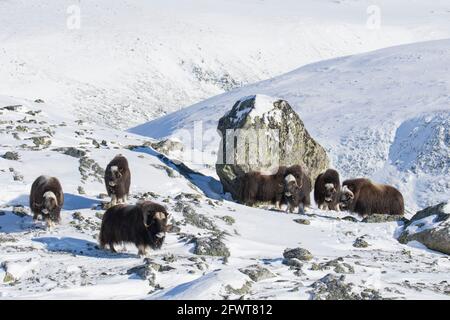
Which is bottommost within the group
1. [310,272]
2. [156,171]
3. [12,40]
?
[310,272]

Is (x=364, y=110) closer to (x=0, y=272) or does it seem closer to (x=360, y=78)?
(x=360, y=78)

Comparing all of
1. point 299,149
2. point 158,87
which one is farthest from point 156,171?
point 158,87

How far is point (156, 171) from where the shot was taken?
20.2m

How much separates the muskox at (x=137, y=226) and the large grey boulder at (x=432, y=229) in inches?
254

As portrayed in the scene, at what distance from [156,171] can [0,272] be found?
978cm

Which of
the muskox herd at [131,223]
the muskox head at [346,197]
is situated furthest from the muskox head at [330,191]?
the muskox herd at [131,223]

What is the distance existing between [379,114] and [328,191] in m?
14.8

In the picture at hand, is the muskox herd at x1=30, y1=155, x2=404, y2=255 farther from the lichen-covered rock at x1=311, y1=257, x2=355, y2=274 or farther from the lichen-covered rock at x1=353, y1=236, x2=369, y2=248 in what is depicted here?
the lichen-covered rock at x1=311, y1=257, x2=355, y2=274

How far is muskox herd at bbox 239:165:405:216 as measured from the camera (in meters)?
20.2

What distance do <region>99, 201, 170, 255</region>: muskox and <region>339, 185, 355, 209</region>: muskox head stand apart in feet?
28.5

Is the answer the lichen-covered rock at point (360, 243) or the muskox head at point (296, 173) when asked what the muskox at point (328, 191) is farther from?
the lichen-covered rock at point (360, 243)

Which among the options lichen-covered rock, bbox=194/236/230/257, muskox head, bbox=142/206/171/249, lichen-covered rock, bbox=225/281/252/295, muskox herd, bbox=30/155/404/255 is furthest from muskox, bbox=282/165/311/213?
lichen-covered rock, bbox=225/281/252/295
